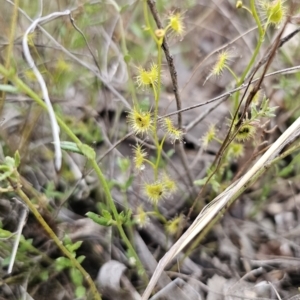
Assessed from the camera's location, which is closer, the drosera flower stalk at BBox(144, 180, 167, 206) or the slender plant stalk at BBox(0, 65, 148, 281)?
the slender plant stalk at BBox(0, 65, 148, 281)

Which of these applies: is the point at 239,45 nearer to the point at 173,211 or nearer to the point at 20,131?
the point at 173,211

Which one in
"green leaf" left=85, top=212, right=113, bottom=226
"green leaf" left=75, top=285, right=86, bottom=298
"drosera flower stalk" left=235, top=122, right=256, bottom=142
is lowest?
"green leaf" left=75, top=285, right=86, bottom=298

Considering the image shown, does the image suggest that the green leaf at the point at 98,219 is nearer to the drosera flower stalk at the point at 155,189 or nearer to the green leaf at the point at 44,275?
the drosera flower stalk at the point at 155,189

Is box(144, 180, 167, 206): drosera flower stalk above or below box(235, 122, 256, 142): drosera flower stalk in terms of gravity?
below

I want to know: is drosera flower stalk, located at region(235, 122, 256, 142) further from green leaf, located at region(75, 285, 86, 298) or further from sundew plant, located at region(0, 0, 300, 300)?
green leaf, located at region(75, 285, 86, 298)

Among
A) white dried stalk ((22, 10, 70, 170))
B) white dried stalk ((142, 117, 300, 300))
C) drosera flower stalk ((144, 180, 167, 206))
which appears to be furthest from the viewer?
drosera flower stalk ((144, 180, 167, 206))

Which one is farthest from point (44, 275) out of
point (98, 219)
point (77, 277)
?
point (98, 219)

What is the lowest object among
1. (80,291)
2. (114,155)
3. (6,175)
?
(80,291)

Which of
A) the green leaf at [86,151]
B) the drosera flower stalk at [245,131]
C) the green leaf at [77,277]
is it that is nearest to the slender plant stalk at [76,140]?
the green leaf at [86,151]

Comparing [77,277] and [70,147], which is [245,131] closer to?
[70,147]

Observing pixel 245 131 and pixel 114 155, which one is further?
pixel 114 155

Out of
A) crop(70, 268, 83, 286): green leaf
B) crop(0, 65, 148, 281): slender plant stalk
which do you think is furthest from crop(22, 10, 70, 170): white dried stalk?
crop(70, 268, 83, 286): green leaf
